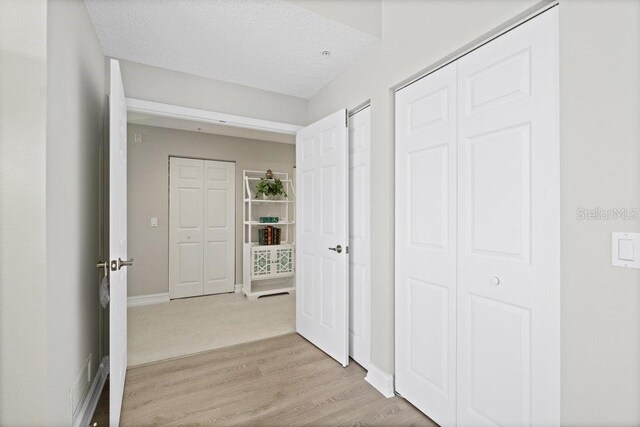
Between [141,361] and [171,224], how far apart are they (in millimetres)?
2276

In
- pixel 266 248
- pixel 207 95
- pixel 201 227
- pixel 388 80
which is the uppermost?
pixel 207 95

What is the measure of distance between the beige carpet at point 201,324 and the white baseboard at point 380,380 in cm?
120

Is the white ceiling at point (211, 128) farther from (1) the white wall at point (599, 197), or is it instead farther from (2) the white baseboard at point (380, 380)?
(1) the white wall at point (599, 197)

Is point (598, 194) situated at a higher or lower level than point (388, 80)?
lower

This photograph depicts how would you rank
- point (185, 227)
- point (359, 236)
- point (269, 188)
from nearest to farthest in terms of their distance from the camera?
point (359, 236)
point (185, 227)
point (269, 188)

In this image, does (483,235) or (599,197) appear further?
(483,235)

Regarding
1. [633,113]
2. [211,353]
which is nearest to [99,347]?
[211,353]

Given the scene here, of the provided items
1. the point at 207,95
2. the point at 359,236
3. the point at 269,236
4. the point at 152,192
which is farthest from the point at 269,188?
the point at 359,236

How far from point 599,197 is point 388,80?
56.0 inches

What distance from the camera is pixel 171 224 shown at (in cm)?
441

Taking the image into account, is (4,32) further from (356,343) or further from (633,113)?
(356,343)

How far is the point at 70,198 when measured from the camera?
1.56 meters

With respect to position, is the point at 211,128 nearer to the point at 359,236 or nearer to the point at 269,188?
the point at 269,188

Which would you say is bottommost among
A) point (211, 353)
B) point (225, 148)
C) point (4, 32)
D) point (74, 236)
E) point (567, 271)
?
point (211, 353)
